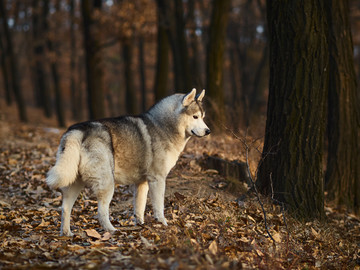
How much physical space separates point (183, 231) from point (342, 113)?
230 inches

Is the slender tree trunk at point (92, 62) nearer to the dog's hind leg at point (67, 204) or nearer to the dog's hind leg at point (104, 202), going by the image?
the dog's hind leg at point (67, 204)

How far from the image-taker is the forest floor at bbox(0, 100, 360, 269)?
4.41 m

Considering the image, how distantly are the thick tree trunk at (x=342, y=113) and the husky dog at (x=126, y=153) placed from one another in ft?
13.9

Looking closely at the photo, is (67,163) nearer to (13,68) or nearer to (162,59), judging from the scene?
(162,59)

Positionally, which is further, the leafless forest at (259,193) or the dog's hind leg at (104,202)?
the dog's hind leg at (104,202)

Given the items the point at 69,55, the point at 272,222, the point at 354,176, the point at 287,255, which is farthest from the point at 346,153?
the point at 69,55

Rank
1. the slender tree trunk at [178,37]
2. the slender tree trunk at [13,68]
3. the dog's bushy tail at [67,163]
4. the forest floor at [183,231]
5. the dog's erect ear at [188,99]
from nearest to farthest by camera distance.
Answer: the forest floor at [183,231] < the dog's bushy tail at [67,163] < the dog's erect ear at [188,99] < the slender tree trunk at [178,37] < the slender tree trunk at [13,68]

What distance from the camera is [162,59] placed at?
56.0ft

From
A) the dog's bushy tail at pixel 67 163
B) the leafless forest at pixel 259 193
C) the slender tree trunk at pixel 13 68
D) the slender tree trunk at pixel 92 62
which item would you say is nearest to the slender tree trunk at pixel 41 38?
the slender tree trunk at pixel 13 68

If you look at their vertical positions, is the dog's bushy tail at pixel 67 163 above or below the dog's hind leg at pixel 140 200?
above

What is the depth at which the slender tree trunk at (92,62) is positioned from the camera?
55.6 feet

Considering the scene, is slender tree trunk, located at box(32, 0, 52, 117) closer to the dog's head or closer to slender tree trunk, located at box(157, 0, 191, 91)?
slender tree trunk, located at box(157, 0, 191, 91)

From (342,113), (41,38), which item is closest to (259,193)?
(342,113)

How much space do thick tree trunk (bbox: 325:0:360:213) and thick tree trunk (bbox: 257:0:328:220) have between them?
2259mm
